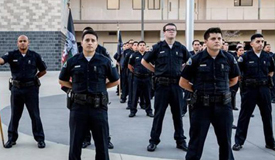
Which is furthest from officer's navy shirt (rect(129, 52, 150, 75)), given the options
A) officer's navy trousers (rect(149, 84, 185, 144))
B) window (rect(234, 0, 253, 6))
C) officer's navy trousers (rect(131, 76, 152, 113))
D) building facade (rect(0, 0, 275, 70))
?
window (rect(234, 0, 253, 6))

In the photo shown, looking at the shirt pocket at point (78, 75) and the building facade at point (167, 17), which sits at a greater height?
the building facade at point (167, 17)

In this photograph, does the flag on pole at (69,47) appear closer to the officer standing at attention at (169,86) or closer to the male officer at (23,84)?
the male officer at (23,84)

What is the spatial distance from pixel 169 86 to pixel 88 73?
6.63 ft

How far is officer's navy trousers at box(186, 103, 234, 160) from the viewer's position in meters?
4.22

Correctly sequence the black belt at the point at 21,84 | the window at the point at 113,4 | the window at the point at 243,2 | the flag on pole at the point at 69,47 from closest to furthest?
the black belt at the point at 21,84, the flag on pole at the point at 69,47, the window at the point at 113,4, the window at the point at 243,2

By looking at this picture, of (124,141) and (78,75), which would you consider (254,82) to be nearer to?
(124,141)

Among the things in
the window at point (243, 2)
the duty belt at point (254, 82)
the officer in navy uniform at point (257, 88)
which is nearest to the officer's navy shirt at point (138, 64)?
the officer in navy uniform at point (257, 88)

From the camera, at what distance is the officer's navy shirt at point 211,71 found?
14.0 ft

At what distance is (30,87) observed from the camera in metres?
5.71

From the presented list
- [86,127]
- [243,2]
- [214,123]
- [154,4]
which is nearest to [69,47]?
[86,127]

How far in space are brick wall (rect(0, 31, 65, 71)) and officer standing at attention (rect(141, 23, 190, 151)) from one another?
61.2 feet

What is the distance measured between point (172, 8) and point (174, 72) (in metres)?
26.4

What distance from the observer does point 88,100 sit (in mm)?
4094

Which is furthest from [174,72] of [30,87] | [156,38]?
[156,38]
